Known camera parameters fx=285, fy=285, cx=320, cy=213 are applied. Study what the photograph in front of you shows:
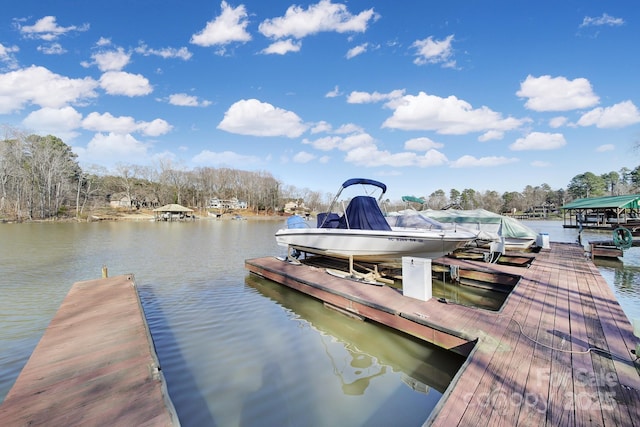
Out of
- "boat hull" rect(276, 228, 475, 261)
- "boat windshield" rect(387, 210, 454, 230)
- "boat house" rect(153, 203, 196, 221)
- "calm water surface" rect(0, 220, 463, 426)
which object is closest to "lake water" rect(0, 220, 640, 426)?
"calm water surface" rect(0, 220, 463, 426)

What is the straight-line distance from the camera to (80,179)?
47.0 meters

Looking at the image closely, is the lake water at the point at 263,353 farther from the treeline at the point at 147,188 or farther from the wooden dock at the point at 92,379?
the treeline at the point at 147,188

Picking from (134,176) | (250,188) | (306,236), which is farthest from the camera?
(250,188)

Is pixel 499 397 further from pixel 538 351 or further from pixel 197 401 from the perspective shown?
pixel 197 401

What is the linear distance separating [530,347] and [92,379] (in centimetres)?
484

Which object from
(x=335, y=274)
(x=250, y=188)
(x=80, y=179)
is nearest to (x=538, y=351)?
(x=335, y=274)

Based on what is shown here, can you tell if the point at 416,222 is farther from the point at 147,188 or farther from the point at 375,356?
the point at 147,188

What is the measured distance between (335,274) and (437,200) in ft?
239

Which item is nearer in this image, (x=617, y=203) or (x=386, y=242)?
(x=386, y=242)

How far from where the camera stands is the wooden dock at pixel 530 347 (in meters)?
2.31

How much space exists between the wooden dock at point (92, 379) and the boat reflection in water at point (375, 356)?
219 cm

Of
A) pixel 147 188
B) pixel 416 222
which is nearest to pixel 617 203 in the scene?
pixel 416 222

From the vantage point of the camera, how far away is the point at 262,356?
429cm

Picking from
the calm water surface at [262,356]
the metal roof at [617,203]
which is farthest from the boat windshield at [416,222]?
the metal roof at [617,203]
